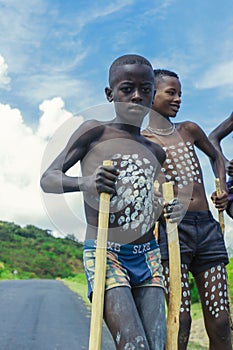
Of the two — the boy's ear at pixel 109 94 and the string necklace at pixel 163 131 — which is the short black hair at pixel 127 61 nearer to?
the boy's ear at pixel 109 94

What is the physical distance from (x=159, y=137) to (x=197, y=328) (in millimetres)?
4944

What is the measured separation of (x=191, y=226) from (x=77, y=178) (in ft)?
3.65

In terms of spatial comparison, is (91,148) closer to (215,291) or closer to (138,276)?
(138,276)

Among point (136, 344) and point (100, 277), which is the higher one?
point (100, 277)

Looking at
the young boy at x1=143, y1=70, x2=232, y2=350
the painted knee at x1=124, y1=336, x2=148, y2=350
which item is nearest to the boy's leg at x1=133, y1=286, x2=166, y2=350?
the painted knee at x1=124, y1=336, x2=148, y2=350

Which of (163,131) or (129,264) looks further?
(163,131)

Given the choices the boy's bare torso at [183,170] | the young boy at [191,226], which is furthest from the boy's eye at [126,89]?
the boy's bare torso at [183,170]

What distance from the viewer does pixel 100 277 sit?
2.48 m

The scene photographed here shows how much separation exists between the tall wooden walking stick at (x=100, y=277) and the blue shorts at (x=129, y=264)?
12 cm

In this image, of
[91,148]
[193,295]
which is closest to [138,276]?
[91,148]

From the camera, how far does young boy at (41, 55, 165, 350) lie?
8.42 feet

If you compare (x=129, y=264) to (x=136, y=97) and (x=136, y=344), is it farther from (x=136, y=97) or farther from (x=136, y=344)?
(x=136, y=97)

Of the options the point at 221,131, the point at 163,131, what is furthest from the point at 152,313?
the point at 221,131

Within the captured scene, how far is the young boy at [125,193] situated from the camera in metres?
2.57
